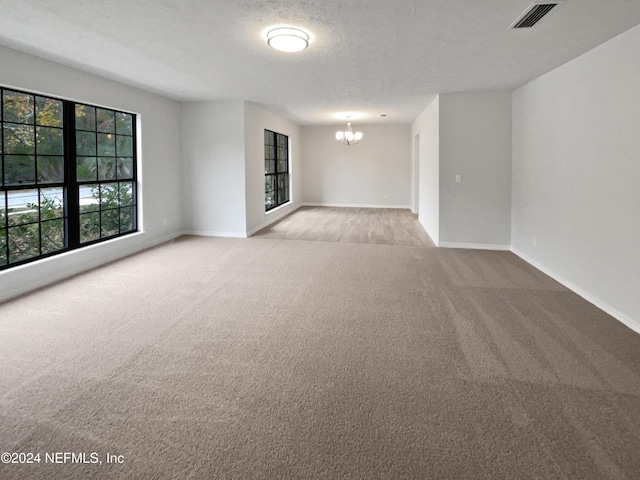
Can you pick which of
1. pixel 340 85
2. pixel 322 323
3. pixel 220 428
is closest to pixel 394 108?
pixel 340 85

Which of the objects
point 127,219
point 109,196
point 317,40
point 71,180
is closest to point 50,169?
point 71,180

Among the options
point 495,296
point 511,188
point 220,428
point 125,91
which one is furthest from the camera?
point 511,188

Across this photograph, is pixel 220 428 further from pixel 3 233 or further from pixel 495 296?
pixel 3 233

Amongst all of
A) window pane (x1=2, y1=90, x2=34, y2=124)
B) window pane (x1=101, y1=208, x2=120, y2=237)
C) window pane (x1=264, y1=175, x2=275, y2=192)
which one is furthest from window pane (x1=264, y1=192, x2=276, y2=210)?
window pane (x1=2, y1=90, x2=34, y2=124)

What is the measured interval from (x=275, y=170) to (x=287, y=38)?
652 cm

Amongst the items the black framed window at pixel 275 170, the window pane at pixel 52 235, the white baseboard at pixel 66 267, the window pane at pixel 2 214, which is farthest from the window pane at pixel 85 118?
the black framed window at pixel 275 170

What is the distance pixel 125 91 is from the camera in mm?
5773

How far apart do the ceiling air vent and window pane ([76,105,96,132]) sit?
16.4 feet

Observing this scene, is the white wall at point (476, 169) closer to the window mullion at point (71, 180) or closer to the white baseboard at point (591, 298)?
the white baseboard at point (591, 298)

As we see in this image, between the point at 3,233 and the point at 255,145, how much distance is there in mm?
4494

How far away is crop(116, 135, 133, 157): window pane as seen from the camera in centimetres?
593

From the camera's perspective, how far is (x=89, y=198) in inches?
211

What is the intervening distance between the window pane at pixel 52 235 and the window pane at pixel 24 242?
10cm

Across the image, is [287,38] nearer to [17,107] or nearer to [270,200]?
[17,107]
